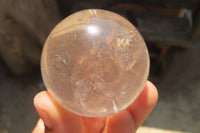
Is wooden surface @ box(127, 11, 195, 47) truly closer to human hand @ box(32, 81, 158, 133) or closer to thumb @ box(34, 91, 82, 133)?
human hand @ box(32, 81, 158, 133)

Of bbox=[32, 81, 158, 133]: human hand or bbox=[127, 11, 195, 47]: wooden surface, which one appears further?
bbox=[127, 11, 195, 47]: wooden surface

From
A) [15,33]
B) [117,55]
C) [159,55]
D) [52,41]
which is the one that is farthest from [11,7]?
[159,55]

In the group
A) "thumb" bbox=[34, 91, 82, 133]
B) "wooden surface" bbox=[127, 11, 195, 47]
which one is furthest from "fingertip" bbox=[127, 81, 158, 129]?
"wooden surface" bbox=[127, 11, 195, 47]

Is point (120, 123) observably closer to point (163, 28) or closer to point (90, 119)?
point (90, 119)

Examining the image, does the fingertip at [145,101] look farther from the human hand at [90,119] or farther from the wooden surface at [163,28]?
the wooden surface at [163,28]

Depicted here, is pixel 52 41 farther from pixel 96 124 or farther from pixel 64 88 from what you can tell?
pixel 96 124

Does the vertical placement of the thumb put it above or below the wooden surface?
above

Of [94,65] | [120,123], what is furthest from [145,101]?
[94,65]
